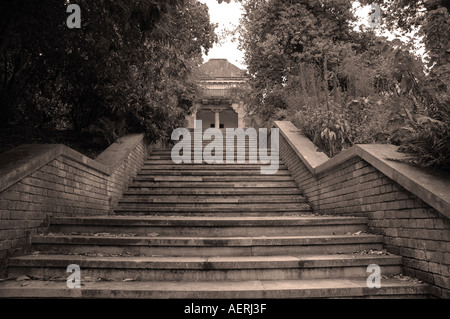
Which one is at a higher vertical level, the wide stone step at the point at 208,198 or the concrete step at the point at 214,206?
the wide stone step at the point at 208,198

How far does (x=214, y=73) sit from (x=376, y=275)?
21.4 m

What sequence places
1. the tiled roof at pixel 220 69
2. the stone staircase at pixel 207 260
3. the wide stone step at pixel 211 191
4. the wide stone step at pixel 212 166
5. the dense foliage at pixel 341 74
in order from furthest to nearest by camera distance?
the tiled roof at pixel 220 69 → the wide stone step at pixel 212 166 → the wide stone step at pixel 211 191 → the dense foliage at pixel 341 74 → the stone staircase at pixel 207 260

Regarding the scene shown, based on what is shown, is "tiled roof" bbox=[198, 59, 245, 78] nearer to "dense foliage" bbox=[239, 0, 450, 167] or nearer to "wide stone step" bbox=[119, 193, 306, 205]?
"dense foliage" bbox=[239, 0, 450, 167]

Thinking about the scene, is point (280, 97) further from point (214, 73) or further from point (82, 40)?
point (214, 73)

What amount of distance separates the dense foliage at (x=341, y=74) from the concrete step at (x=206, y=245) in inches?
46.1

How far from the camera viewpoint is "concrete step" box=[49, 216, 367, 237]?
3.75 metres

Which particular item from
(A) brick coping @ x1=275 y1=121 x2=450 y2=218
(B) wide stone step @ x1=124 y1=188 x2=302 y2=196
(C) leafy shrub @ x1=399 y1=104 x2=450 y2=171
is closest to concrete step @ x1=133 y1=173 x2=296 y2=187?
(B) wide stone step @ x1=124 y1=188 x2=302 y2=196

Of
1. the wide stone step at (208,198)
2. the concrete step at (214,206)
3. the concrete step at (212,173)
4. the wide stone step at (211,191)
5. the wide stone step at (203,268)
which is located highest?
the concrete step at (212,173)

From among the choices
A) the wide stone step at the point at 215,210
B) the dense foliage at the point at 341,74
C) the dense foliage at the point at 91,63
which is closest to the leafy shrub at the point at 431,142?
the dense foliage at the point at 341,74

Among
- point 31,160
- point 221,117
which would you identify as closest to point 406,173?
point 31,160

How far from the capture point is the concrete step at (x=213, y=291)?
253 centimetres

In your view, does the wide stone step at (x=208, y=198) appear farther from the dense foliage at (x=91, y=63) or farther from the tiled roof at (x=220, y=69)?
the tiled roof at (x=220, y=69)

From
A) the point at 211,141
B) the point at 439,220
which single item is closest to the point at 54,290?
the point at 439,220

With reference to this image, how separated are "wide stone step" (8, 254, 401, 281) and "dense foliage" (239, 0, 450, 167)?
1.26 m
